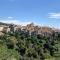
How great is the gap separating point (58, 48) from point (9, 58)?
16969mm

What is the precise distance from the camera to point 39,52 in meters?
28.2

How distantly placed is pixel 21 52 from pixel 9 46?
167cm

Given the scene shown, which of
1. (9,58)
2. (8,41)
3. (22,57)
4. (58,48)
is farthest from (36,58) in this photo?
(58,48)

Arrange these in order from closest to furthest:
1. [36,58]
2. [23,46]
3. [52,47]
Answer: [36,58] < [23,46] < [52,47]

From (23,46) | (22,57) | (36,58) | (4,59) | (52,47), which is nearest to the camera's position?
(4,59)

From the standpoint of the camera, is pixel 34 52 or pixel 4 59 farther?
pixel 34 52

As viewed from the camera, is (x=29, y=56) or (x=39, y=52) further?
(x=39, y=52)

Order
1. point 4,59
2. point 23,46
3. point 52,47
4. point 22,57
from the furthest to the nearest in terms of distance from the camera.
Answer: point 52,47
point 23,46
point 22,57
point 4,59

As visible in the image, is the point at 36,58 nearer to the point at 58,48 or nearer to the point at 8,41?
the point at 8,41

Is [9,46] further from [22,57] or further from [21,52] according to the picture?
[22,57]

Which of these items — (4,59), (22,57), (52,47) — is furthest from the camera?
(52,47)

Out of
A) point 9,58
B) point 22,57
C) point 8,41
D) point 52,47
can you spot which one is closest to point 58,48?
point 52,47

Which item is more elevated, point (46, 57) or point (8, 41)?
point (8, 41)

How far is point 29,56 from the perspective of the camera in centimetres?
2591
